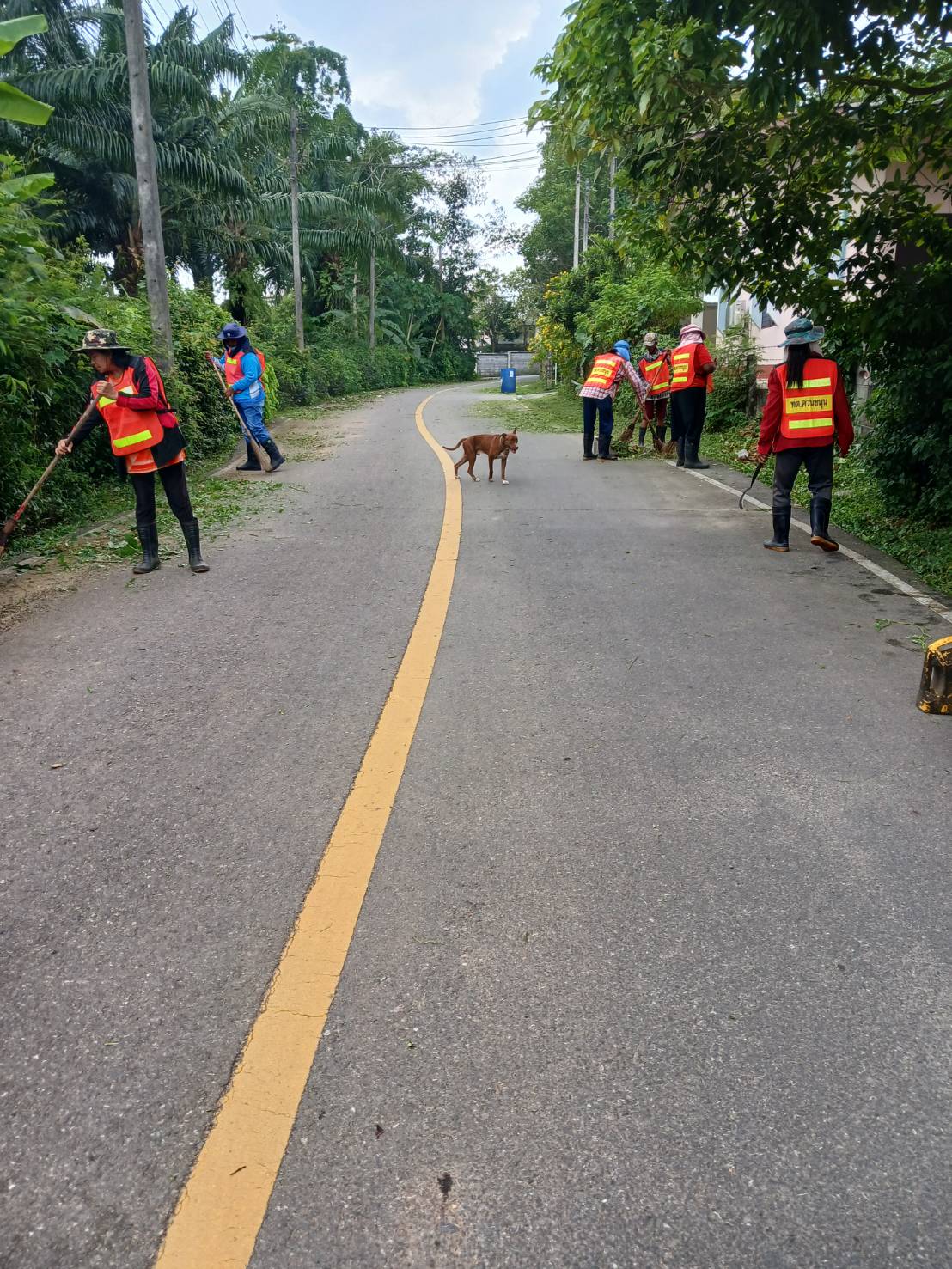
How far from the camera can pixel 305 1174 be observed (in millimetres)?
2082

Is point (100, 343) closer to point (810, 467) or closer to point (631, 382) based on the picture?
point (810, 467)

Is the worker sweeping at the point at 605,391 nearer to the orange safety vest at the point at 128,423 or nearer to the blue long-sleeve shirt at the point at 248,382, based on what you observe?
the blue long-sleeve shirt at the point at 248,382

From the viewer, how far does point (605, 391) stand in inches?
563

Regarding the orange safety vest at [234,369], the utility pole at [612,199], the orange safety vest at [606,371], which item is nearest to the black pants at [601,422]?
the orange safety vest at [606,371]

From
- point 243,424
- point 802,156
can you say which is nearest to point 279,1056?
point 802,156

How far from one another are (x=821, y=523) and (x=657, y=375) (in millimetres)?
7604

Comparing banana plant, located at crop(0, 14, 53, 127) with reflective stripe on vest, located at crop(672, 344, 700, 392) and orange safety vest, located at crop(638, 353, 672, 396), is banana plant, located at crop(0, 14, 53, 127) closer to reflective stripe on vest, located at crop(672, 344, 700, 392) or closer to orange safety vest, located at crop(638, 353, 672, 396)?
reflective stripe on vest, located at crop(672, 344, 700, 392)

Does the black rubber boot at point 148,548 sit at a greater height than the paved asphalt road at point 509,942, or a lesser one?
greater

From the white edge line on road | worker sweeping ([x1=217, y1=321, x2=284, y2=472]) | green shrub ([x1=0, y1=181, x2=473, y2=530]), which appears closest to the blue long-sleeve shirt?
worker sweeping ([x1=217, y1=321, x2=284, y2=472])

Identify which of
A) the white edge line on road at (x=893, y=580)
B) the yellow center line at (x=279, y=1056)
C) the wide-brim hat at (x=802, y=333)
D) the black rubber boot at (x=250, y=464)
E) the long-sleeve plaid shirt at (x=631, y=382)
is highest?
the wide-brim hat at (x=802, y=333)

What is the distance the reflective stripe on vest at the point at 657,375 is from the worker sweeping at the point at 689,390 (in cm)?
84

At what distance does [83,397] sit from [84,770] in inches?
282

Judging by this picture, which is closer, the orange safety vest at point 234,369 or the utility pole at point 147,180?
the orange safety vest at point 234,369

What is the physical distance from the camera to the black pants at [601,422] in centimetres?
1459
